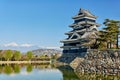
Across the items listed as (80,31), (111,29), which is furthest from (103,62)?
(80,31)

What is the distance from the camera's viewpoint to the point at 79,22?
64.9 metres

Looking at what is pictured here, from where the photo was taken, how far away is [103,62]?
38.8 meters

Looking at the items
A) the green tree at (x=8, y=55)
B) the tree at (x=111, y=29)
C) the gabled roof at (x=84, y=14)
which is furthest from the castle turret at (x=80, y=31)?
the green tree at (x=8, y=55)

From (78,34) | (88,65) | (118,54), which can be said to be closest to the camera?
(118,54)

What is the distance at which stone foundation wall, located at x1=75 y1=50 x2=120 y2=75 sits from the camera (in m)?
37.2

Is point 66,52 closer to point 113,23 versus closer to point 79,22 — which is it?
point 79,22

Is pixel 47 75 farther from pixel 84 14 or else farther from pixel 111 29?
pixel 84 14

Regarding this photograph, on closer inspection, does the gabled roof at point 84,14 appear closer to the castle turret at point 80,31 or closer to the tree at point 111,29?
the castle turret at point 80,31

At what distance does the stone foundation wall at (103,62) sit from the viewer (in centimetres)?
3716

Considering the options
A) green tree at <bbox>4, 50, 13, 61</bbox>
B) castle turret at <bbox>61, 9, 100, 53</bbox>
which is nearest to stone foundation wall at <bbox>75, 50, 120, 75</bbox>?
castle turret at <bbox>61, 9, 100, 53</bbox>

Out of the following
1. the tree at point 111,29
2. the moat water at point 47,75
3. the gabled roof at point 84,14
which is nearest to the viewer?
the moat water at point 47,75

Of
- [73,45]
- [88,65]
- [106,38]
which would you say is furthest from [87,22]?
[88,65]

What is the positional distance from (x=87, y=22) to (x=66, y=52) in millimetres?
9727

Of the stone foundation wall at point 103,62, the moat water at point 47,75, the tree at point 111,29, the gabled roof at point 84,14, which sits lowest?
the moat water at point 47,75
